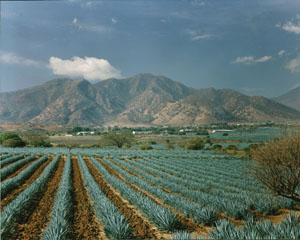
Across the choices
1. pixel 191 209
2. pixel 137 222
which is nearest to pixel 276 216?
pixel 191 209

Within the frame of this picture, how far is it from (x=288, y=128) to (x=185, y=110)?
173 meters

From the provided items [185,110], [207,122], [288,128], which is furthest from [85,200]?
[185,110]

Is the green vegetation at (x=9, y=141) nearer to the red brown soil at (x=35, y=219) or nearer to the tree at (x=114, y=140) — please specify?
the tree at (x=114, y=140)

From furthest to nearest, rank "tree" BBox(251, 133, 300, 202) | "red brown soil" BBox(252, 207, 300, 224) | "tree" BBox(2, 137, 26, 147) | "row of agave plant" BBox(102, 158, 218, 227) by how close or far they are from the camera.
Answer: "tree" BBox(2, 137, 26, 147), "red brown soil" BBox(252, 207, 300, 224), "tree" BBox(251, 133, 300, 202), "row of agave plant" BBox(102, 158, 218, 227)

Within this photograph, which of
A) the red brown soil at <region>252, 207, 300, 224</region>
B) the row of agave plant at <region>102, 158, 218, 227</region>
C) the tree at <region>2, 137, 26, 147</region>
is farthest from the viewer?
the tree at <region>2, 137, 26, 147</region>

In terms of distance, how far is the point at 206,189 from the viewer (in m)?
13.1

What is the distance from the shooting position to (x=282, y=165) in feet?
26.9

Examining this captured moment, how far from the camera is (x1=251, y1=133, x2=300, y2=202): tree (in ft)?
26.1

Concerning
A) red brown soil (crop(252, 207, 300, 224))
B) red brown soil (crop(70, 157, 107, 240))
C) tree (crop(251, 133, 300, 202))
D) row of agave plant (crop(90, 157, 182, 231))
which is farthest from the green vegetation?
tree (crop(251, 133, 300, 202))

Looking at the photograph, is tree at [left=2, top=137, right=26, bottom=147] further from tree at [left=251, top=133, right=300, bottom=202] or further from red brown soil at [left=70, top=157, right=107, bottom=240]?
tree at [left=251, top=133, right=300, bottom=202]

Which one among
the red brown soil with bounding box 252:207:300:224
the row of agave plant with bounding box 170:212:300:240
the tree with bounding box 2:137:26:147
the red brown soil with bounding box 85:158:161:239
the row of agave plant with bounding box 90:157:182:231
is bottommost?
the red brown soil with bounding box 252:207:300:224

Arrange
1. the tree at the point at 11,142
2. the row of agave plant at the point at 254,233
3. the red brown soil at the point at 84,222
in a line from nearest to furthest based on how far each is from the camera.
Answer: the row of agave plant at the point at 254,233 → the red brown soil at the point at 84,222 → the tree at the point at 11,142

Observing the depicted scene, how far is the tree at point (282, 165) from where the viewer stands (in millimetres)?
7945

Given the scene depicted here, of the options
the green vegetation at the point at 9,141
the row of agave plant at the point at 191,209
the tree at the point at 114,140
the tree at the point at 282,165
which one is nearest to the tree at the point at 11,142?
the green vegetation at the point at 9,141
